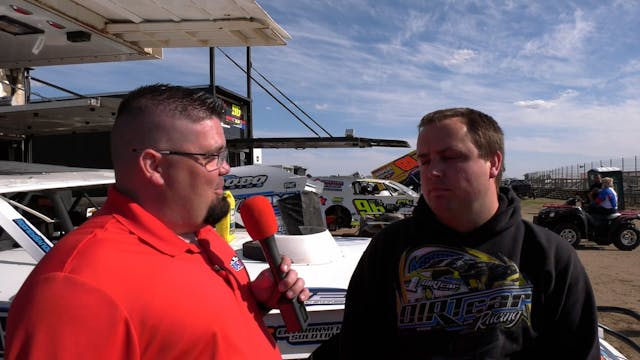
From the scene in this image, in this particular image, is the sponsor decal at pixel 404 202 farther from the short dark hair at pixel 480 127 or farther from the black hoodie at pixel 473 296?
the short dark hair at pixel 480 127

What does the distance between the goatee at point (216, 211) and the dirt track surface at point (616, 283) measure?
3.89m

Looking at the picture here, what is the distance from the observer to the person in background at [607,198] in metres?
10.9

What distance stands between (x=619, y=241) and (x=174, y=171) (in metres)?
12.4

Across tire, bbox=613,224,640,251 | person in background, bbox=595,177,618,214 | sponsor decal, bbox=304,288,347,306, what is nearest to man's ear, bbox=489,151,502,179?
sponsor decal, bbox=304,288,347,306

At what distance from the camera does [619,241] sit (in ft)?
35.8

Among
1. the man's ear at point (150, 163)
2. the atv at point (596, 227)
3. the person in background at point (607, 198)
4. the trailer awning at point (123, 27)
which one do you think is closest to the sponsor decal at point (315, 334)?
the man's ear at point (150, 163)

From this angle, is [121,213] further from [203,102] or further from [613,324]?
[613,324]

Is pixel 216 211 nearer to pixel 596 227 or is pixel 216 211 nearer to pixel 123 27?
pixel 123 27

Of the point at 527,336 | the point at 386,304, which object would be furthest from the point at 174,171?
the point at 527,336

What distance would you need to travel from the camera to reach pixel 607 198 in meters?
11.0

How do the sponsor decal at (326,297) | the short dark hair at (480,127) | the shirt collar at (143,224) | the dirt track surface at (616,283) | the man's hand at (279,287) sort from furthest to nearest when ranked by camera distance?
the dirt track surface at (616,283)
the sponsor decal at (326,297)
the short dark hair at (480,127)
the man's hand at (279,287)
the shirt collar at (143,224)

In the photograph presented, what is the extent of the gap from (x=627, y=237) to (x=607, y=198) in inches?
41.3

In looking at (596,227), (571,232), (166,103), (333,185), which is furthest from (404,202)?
(166,103)

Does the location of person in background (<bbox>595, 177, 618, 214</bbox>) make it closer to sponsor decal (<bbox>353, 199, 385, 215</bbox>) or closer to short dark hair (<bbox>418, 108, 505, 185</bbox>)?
sponsor decal (<bbox>353, 199, 385, 215</bbox>)
